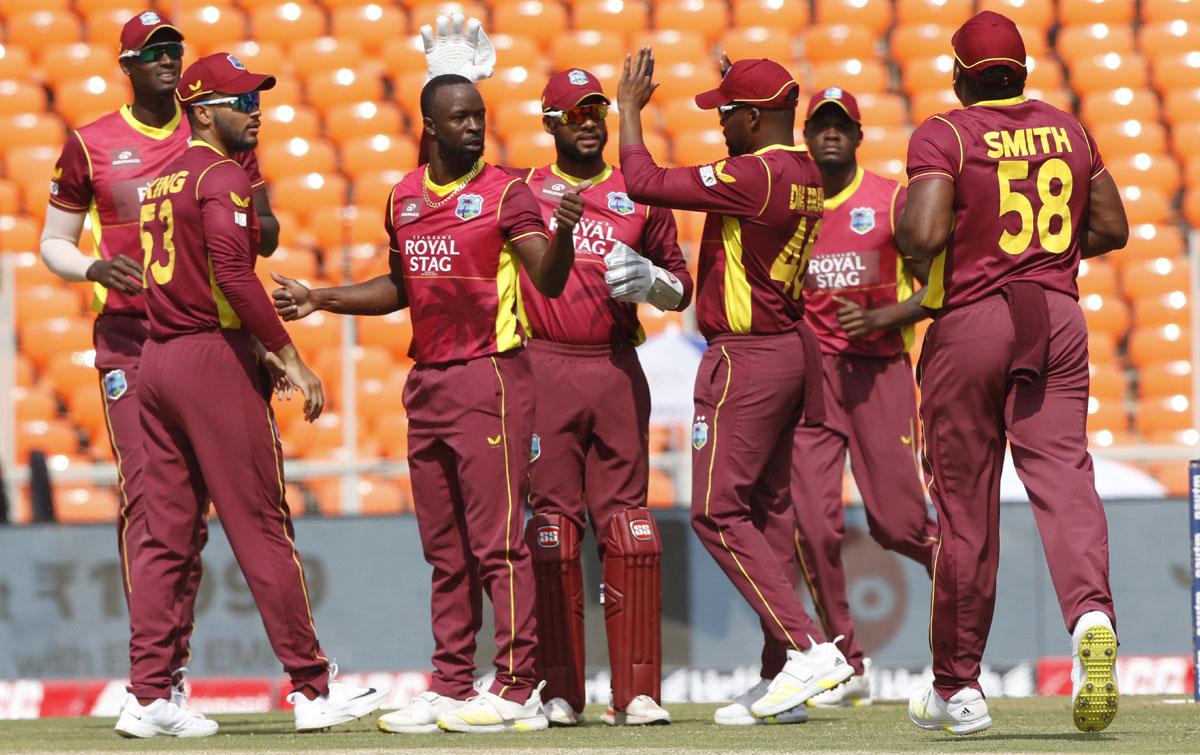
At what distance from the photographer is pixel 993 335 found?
5.41 m

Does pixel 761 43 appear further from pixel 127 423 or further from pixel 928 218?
pixel 928 218

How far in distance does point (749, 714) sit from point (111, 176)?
2.97 metres

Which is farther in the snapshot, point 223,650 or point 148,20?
point 223,650

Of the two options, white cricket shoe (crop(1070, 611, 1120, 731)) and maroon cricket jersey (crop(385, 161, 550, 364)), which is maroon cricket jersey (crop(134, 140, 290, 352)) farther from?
white cricket shoe (crop(1070, 611, 1120, 731))

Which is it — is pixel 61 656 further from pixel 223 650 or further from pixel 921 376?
pixel 921 376

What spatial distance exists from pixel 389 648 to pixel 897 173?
586 centimetres

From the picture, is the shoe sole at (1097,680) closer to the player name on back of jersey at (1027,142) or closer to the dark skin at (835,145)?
the player name on back of jersey at (1027,142)

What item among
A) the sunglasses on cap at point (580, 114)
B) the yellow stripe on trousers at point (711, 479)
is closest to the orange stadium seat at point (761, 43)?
the sunglasses on cap at point (580, 114)

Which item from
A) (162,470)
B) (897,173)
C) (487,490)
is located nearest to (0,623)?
(162,470)

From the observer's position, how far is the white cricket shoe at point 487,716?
6.02 metres

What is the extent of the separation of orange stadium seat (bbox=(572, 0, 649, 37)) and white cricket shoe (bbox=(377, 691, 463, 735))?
30.3 ft

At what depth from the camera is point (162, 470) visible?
6.05 meters

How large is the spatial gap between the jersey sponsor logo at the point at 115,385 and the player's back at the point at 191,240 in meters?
0.68

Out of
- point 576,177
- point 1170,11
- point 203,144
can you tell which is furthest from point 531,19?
point 203,144
